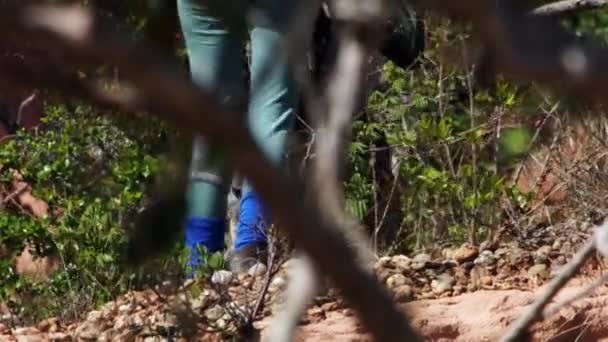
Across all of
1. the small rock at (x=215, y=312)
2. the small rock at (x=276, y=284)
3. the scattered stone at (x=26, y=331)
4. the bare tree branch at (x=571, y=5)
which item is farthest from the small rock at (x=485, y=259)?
the bare tree branch at (x=571, y=5)

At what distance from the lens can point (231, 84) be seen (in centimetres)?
137

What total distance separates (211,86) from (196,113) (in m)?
0.31

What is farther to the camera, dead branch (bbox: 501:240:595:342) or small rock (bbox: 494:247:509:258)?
small rock (bbox: 494:247:509:258)

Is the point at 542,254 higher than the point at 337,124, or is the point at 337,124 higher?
the point at 337,124

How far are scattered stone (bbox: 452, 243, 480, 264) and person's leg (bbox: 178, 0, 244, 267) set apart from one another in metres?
0.69

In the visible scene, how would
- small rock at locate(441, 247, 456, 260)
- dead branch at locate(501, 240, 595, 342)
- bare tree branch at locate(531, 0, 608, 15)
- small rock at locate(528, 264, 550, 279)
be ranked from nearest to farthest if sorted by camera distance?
dead branch at locate(501, 240, 595, 342)
bare tree branch at locate(531, 0, 608, 15)
small rock at locate(528, 264, 550, 279)
small rock at locate(441, 247, 456, 260)

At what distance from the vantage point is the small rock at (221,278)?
10.8 feet

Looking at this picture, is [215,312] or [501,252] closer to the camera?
[215,312]

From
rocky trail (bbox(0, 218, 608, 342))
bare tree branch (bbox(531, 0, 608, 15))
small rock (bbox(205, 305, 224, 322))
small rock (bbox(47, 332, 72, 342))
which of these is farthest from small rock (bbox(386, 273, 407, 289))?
bare tree branch (bbox(531, 0, 608, 15))

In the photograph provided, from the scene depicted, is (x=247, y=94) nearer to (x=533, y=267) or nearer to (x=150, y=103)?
(x=150, y=103)

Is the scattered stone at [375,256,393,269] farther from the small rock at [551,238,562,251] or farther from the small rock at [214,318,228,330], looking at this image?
the small rock at [214,318,228,330]

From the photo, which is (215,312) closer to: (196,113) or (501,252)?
(501,252)

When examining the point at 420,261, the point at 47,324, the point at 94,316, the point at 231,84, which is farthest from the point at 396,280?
the point at 231,84

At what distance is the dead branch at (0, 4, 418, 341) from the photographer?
78 cm
